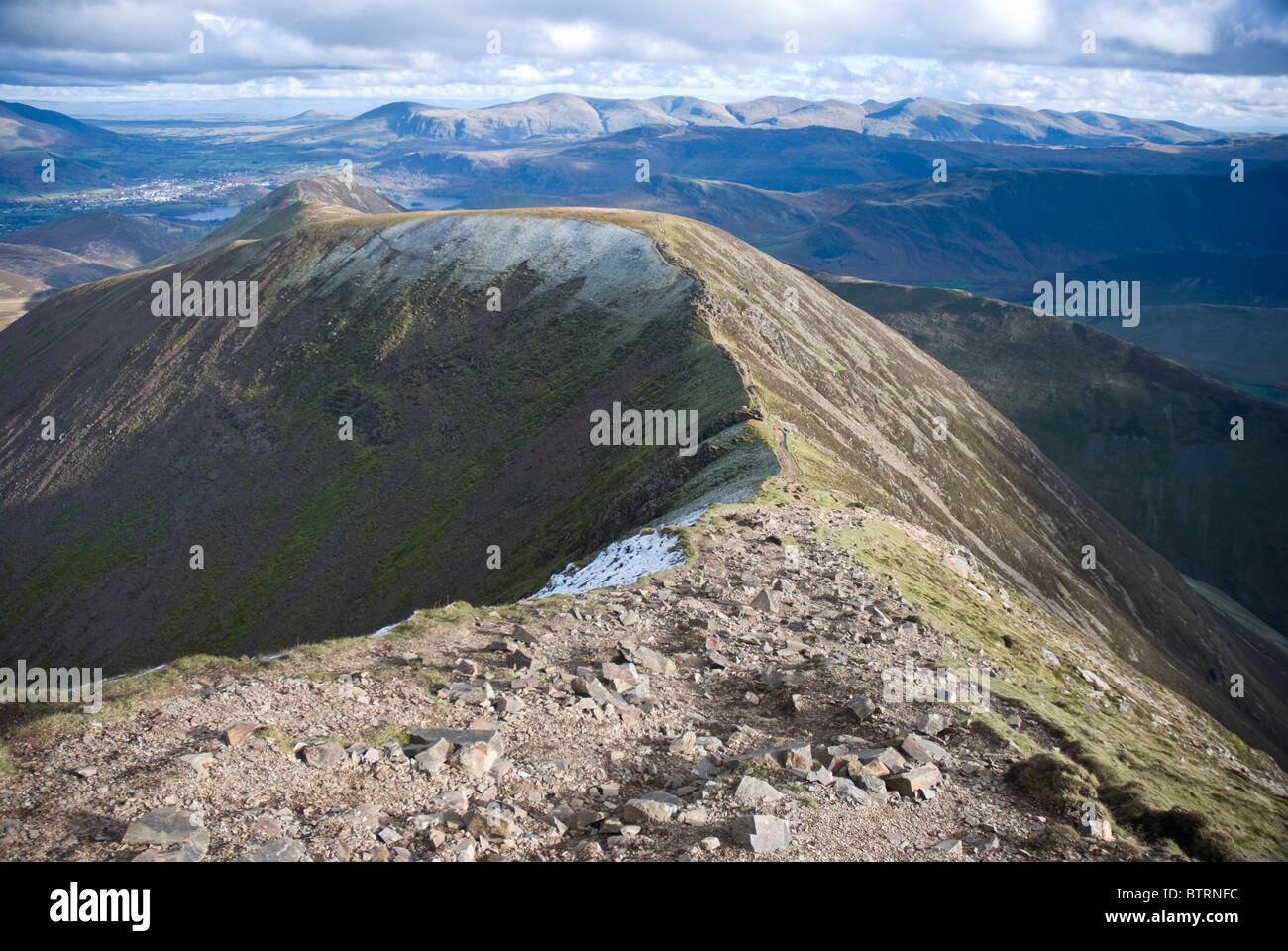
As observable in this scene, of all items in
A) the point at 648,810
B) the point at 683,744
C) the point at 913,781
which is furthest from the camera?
the point at 683,744

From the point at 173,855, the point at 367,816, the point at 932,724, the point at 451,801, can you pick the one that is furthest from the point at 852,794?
the point at 173,855

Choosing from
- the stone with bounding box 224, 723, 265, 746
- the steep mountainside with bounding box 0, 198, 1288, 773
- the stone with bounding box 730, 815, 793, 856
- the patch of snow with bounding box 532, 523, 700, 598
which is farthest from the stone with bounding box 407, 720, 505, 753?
the steep mountainside with bounding box 0, 198, 1288, 773

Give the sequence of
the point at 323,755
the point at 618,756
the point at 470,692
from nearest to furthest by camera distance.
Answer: the point at 323,755 → the point at 618,756 → the point at 470,692

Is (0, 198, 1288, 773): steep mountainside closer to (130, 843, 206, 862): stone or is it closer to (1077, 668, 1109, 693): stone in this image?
(1077, 668, 1109, 693): stone

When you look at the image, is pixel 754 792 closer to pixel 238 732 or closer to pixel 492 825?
pixel 492 825

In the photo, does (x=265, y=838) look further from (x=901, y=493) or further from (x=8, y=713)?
(x=901, y=493)

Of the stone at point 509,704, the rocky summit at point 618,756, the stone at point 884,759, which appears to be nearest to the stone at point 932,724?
the rocky summit at point 618,756
